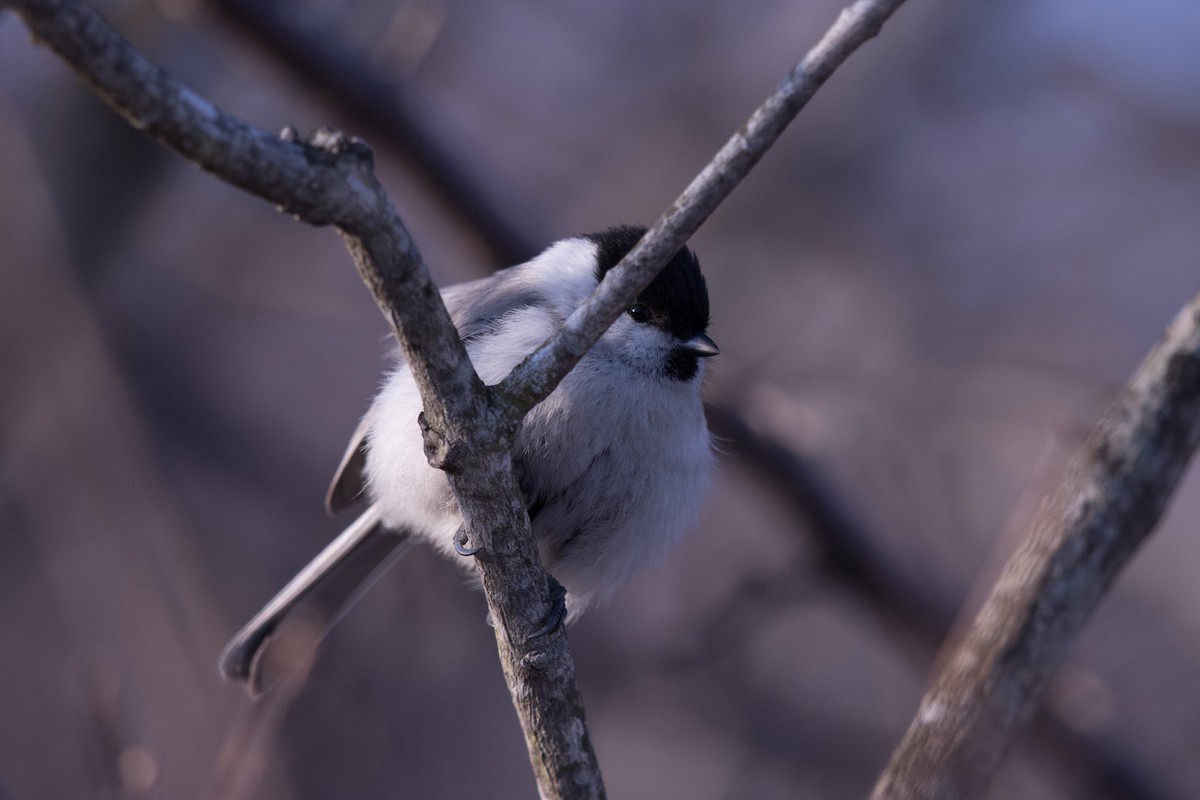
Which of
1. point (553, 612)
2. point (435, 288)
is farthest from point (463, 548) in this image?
point (435, 288)

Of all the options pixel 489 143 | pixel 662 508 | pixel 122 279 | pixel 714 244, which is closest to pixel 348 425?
pixel 122 279

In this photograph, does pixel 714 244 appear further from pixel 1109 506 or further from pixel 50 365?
pixel 1109 506

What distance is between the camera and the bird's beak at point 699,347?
6.30 feet

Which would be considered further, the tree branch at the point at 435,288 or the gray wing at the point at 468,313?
the gray wing at the point at 468,313

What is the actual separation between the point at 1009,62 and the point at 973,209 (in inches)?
29.2

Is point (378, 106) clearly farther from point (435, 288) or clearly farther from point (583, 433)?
point (435, 288)

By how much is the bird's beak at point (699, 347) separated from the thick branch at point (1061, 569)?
688mm

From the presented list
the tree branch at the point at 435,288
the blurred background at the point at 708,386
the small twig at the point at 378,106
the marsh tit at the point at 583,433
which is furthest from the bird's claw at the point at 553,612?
the small twig at the point at 378,106

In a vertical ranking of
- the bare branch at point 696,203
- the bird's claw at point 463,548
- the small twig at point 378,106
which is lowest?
the bird's claw at point 463,548

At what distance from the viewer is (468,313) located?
2014 mm

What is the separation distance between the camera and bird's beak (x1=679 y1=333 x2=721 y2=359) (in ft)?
6.30

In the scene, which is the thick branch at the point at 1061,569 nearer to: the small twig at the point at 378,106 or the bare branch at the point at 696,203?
the bare branch at the point at 696,203

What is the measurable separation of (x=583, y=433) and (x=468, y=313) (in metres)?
0.44

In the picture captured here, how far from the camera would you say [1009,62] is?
4.52 metres
